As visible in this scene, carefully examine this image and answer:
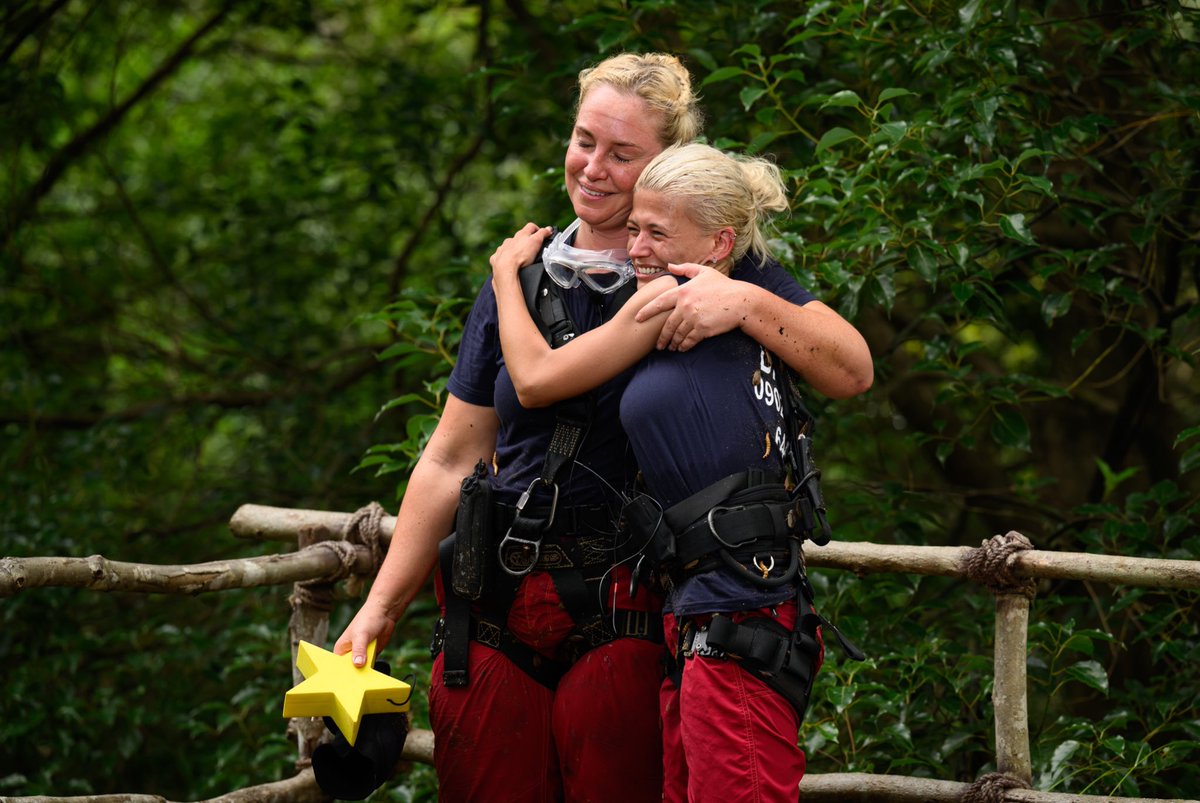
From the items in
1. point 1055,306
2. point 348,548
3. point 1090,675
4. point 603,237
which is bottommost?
point 1090,675

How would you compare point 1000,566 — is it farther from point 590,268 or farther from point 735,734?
point 590,268

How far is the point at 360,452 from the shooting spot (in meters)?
5.32

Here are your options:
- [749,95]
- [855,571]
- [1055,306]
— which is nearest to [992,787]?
[855,571]

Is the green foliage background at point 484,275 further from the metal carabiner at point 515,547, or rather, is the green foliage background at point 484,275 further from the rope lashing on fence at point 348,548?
the metal carabiner at point 515,547

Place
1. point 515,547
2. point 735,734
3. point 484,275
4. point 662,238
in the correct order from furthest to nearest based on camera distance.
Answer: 1. point 484,275
2. point 515,547
3. point 662,238
4. point 735,734

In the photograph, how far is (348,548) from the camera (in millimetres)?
3189

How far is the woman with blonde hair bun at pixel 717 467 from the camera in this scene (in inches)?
81.1

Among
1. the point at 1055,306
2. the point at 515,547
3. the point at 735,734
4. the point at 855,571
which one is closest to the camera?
the point at 735,734

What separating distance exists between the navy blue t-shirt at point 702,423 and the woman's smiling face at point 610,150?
374 millimetres

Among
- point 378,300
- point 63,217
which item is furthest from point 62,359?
point 378,300

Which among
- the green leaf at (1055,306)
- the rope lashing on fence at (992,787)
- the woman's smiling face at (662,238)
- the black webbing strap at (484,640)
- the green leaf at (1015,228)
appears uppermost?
the green leaf at (1015,228)

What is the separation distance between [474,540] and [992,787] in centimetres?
129

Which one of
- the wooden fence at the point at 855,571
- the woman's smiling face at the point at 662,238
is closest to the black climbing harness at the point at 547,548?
the woman's smiling face at the point at 662,238

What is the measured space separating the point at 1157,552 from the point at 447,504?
209cm
